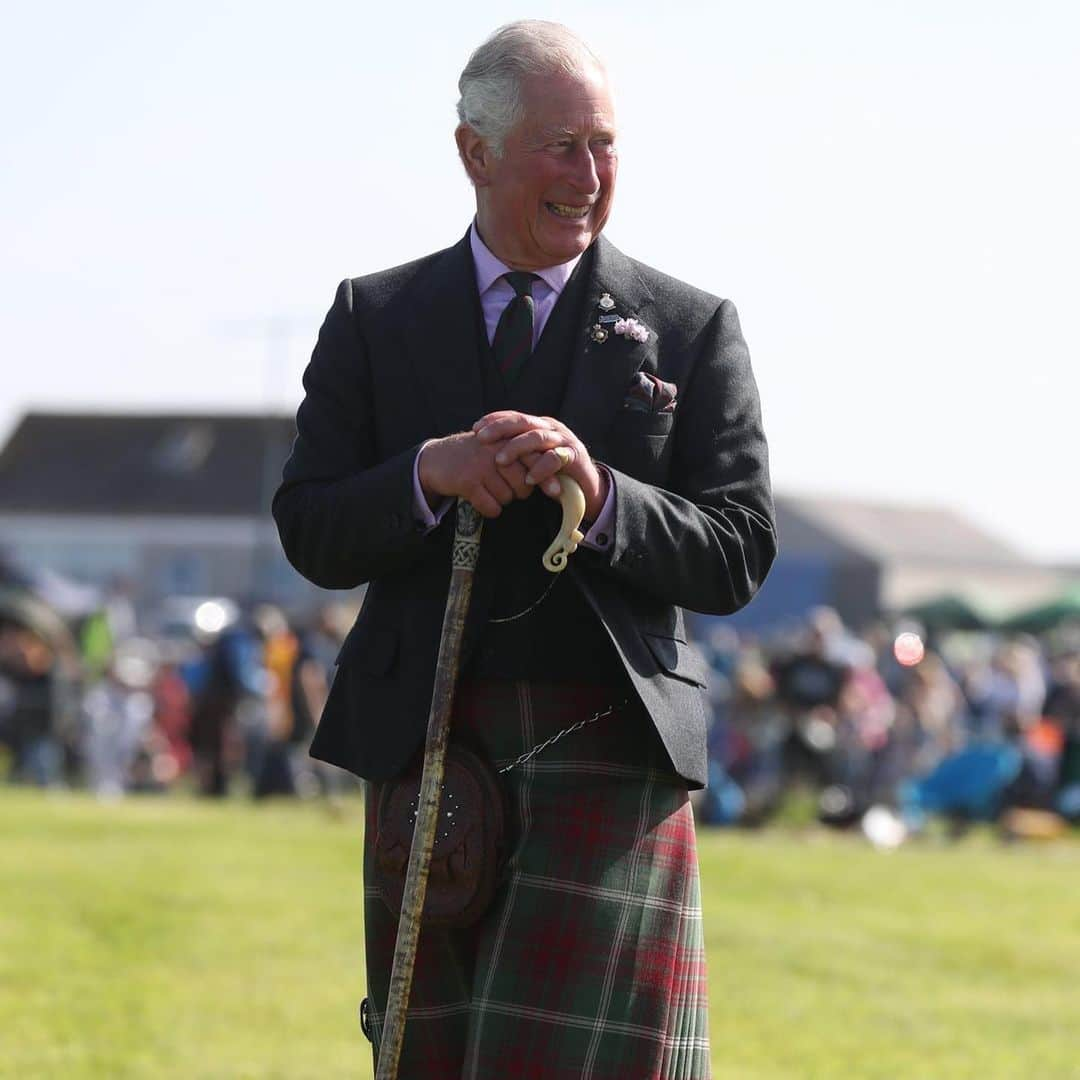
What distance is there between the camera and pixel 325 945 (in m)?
11.4

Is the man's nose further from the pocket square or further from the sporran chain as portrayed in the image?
the sporran chain

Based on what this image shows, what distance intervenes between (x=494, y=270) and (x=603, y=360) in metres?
0.27

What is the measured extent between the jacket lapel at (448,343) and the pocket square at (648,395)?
0.25 m

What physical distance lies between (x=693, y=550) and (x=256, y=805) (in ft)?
60.2

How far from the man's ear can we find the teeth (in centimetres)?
12

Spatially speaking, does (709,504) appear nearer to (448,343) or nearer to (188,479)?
(448,343)

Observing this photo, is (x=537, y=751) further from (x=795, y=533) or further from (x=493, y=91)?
(x=795, y=533)

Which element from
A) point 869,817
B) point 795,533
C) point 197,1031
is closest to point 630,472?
point 197,1031

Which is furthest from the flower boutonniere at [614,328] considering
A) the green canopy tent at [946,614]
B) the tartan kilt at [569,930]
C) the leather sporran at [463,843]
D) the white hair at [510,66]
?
the green canopy tent at [946,614]

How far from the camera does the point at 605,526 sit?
3617 mm

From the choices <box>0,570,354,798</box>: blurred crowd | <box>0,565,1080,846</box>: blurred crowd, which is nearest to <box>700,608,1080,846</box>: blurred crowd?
<box>0,565,1080,846</box>: blurred crowd

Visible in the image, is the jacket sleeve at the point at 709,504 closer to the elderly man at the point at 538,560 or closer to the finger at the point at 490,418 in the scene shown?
the elderly man at the point at 538,560

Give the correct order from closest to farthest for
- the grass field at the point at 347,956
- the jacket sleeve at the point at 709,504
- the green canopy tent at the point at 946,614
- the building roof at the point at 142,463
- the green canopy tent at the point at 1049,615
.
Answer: the jacket sleeve at the point at 709,504 → the grass field at the point at 347,956 → the green canopy tent at the point at 1049,615 → the green canopy tent at the point at 946,614 → the building roof at the point at 142,463

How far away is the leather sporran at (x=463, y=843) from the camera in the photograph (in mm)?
3709
